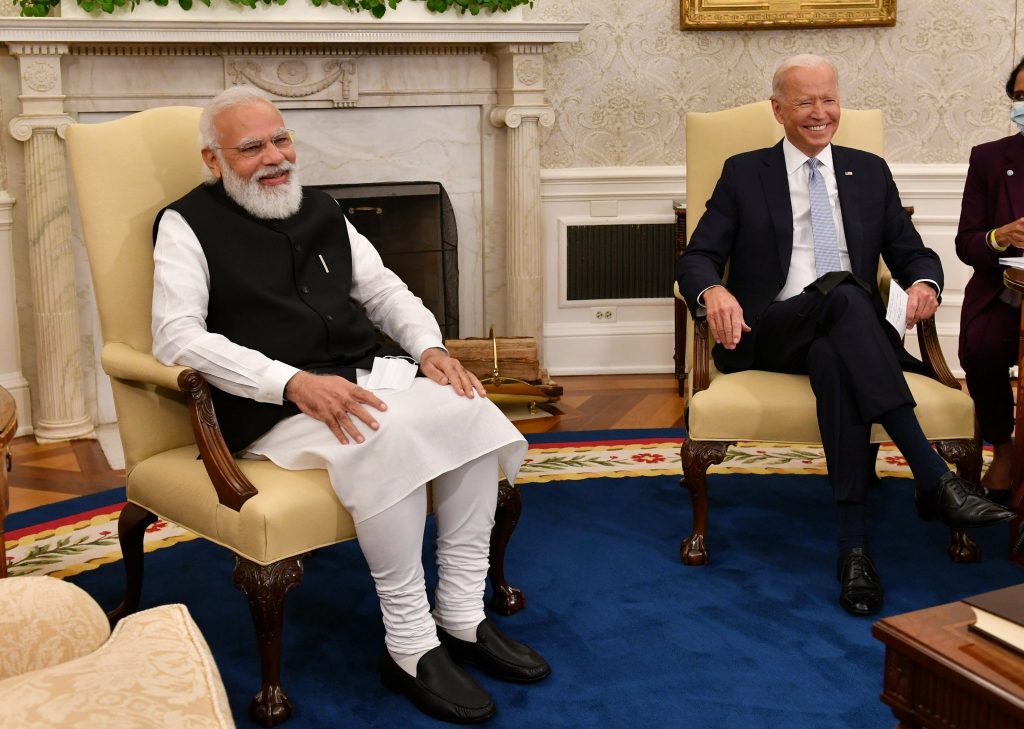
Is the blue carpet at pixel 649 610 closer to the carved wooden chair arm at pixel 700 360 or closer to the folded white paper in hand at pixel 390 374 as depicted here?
the carved wooden chair arm at pixel 700 360

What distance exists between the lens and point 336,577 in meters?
3.03

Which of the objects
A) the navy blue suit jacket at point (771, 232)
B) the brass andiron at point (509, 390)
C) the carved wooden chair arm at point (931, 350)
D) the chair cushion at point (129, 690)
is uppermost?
the navy blue suit jacket at point (771, 232)

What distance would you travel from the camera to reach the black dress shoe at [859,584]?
275 centimetres

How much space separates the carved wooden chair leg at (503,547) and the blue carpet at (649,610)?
3cm

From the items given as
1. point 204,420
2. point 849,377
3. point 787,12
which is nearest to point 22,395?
point 204,420

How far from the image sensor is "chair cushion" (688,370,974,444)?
293 centimetres

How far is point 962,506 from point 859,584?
0.99ft

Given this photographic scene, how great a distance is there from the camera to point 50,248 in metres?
4.40

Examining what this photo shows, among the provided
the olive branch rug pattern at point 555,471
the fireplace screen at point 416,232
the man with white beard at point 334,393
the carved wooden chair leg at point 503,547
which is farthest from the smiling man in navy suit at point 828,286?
the fireplace screen at point 416,232

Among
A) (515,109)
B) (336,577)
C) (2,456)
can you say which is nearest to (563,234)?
(515,109)

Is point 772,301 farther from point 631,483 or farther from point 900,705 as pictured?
point 900,705

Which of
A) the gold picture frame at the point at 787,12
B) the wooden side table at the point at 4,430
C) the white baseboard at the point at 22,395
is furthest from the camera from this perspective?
the gold picture frame at the point at 787,12

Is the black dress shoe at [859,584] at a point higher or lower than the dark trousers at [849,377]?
lower

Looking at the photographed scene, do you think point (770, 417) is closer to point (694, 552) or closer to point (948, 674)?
point (694, 552)
